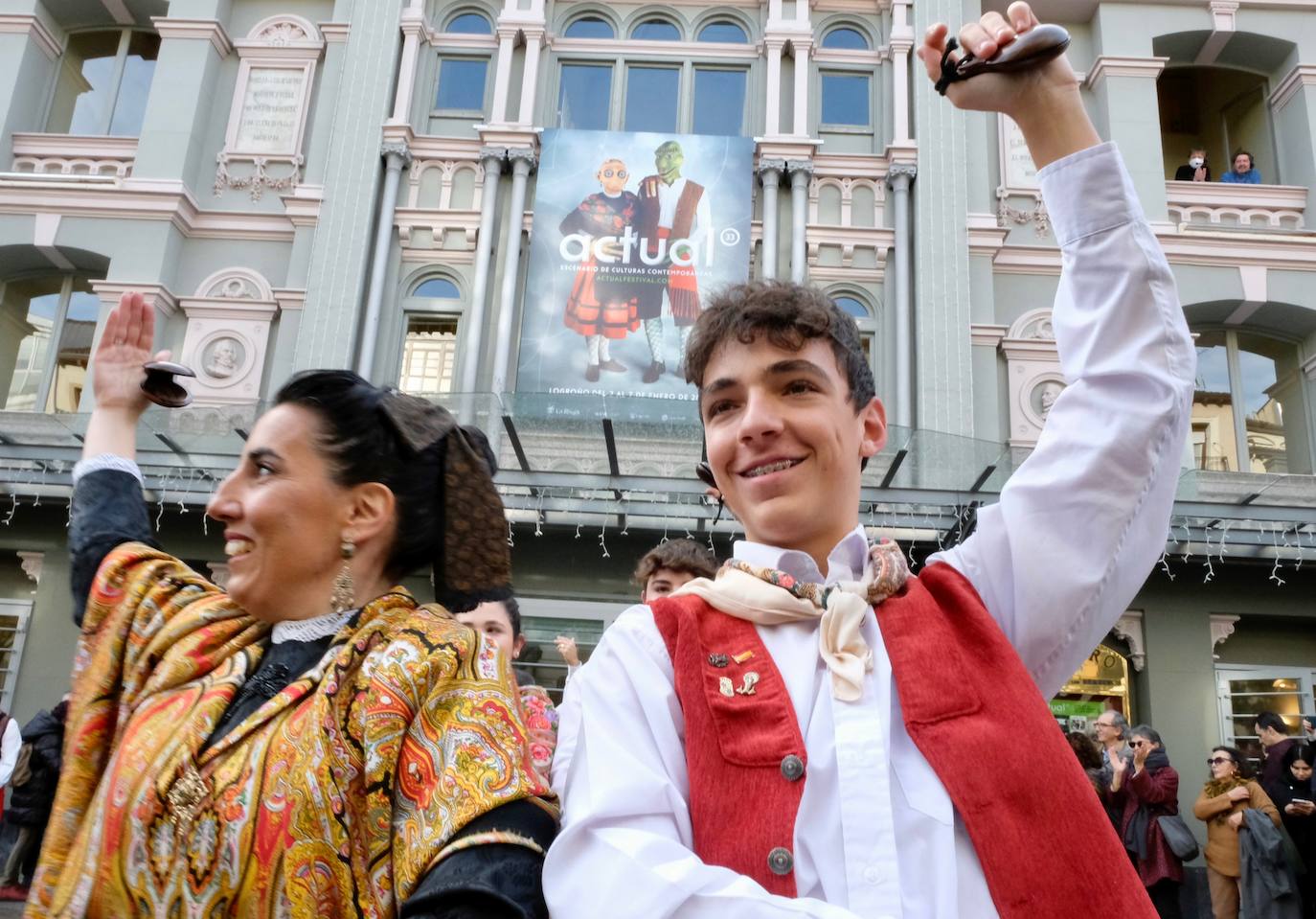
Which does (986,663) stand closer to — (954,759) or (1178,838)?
(954,759)

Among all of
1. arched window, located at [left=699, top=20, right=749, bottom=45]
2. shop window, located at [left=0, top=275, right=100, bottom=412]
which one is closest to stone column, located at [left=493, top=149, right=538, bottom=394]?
arched window, located at [left=699, top=20, right=749, bottom=45]

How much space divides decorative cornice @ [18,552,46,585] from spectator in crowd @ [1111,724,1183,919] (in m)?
10.8

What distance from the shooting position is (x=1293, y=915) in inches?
241

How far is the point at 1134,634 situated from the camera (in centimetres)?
1065

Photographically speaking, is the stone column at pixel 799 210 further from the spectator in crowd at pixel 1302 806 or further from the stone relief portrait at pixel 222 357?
the spectator in crowd at pixel 1302 806

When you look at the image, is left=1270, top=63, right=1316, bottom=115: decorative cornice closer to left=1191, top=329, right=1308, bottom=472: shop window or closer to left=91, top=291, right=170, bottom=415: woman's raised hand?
left=1191, top=329, right=1308, bottom=472: shop window

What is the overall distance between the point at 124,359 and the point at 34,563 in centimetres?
1065

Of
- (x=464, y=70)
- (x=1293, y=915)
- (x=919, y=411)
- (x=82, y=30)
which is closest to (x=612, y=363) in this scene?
(x=919, y=411)

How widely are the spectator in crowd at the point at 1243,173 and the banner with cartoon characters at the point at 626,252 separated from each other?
640cm

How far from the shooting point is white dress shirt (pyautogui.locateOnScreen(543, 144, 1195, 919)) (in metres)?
1.32

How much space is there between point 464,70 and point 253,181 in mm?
3092

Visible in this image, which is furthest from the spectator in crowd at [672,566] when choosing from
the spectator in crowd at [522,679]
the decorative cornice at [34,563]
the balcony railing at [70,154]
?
the balcony railing at [70,154]

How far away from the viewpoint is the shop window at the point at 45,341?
40.4ft

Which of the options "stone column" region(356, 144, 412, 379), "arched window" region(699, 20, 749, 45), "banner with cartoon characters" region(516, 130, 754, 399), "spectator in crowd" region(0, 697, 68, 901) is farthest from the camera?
"arched window" region(699, 20, 749, 45)
